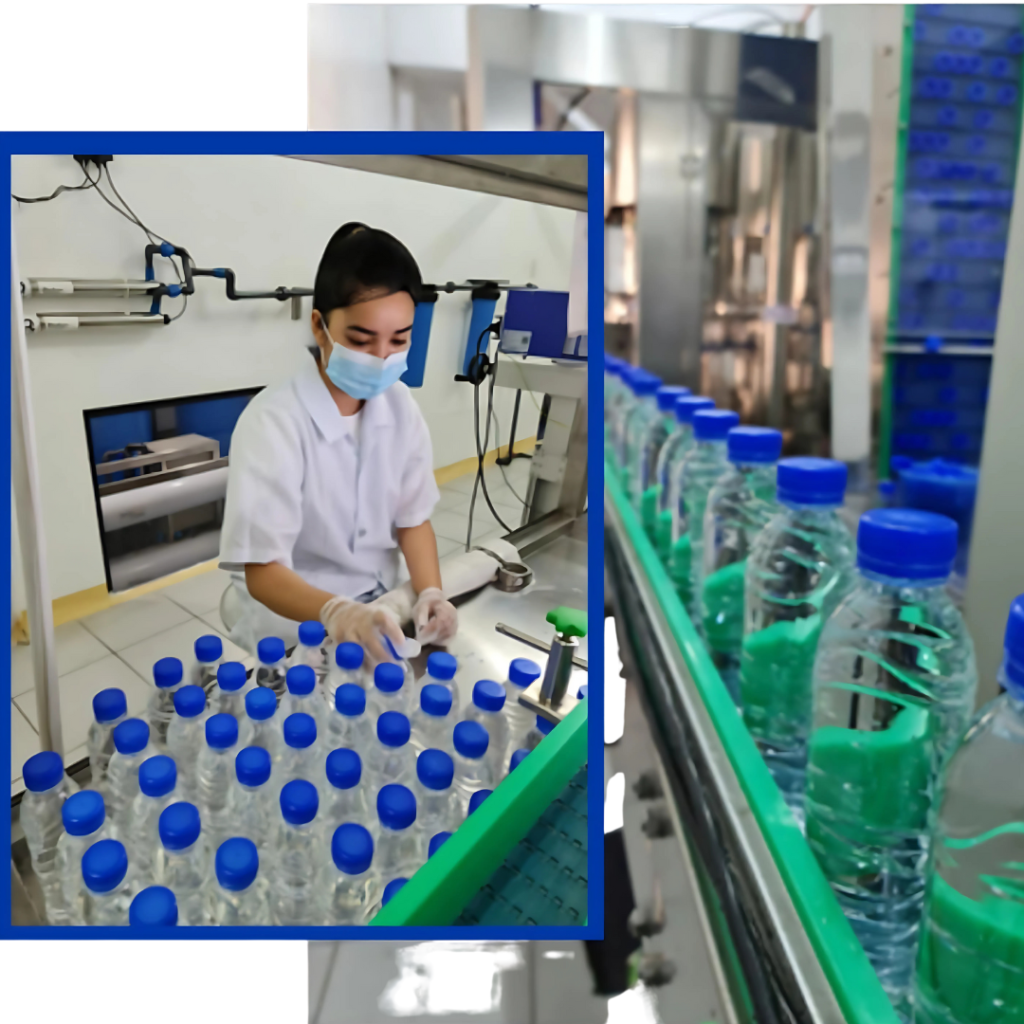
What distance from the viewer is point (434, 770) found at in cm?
58

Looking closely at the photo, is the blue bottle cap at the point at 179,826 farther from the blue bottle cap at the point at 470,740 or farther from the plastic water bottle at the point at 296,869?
the blue bottle cap at the point at 470,740

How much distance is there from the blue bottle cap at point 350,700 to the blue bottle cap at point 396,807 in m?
0.07

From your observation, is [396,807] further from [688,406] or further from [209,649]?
[688,406]

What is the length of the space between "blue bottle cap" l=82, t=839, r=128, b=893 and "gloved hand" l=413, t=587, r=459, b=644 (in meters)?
0.26

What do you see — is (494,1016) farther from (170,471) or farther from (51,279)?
(51,279)

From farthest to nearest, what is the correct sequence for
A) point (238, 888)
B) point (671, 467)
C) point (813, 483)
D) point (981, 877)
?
point (671, 467)
point (813, 483)
point (238, 888)
point (981, 877)

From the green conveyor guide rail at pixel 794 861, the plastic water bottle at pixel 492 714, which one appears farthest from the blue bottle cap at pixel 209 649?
the green conveyor guide rail at pixel 794 861

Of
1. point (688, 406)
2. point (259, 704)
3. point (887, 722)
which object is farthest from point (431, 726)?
point (688, 406)

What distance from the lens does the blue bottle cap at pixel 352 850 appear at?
54 centimetres

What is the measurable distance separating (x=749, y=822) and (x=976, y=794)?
0.74ft

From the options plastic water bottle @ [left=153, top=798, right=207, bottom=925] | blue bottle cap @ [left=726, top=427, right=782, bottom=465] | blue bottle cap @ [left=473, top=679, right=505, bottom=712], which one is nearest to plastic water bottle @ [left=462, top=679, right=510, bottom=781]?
blue bottle cap @ [left=473, top=679, right=505, bottom=712]

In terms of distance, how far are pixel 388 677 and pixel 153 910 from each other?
0.23 m

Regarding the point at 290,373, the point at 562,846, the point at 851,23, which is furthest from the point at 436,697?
the point at 851,23

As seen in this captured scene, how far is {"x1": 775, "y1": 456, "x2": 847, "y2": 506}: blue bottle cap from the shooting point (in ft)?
2.24
